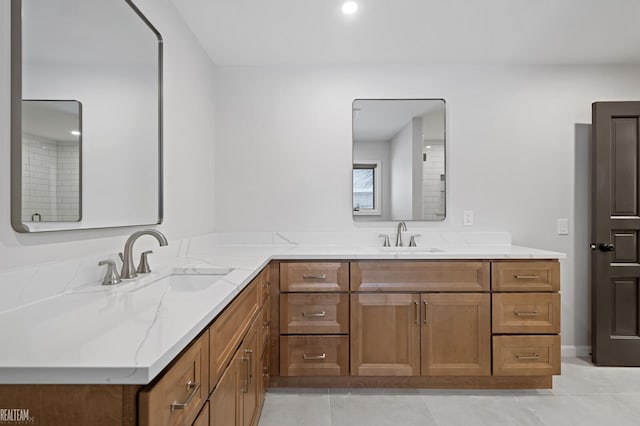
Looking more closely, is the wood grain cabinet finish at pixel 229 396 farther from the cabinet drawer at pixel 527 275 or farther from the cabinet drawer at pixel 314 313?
the cabinet drawer at pixel 527 275

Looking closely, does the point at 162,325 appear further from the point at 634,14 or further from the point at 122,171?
the point at 634,14

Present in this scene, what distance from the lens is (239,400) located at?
1415 millimetres

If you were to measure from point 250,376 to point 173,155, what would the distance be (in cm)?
133

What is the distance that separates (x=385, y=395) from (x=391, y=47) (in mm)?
2352

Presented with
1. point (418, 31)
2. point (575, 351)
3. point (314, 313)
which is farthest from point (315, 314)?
point (575, 351)

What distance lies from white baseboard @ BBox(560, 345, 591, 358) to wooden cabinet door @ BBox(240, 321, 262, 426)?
247 centimetres

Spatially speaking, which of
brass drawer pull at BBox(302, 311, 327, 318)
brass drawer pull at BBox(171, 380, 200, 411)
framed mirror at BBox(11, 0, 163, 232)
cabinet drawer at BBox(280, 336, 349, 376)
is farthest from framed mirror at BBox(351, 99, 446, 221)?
brass drawer pull at BBox(171, 380, 200, 411)

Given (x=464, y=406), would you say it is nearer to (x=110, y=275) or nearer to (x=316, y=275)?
(x=316, y=275)

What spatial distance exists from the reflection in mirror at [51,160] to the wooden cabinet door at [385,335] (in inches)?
64.8

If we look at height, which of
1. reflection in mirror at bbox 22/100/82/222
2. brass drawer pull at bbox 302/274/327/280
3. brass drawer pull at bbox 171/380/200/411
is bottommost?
brass drawer pull at bbox 171/380/200/411

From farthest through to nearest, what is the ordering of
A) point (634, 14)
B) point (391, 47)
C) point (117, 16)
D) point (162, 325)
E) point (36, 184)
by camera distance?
point (391, 47), point (634, 14), point (117, 16), point (36, 184), point (162, 325)

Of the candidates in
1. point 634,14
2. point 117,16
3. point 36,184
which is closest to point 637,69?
point 634,14

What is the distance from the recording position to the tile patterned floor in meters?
2.01

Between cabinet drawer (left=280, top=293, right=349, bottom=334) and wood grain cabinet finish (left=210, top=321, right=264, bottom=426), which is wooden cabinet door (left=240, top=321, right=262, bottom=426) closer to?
wood grain cabinet finish (left=210, top=321, right=264, bottom=426)
